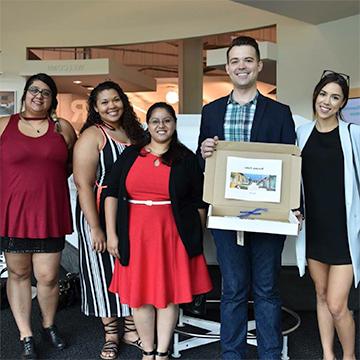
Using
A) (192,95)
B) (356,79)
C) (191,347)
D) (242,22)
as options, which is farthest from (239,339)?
(192,95)

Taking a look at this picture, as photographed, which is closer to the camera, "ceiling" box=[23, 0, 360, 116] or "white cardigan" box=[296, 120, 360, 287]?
"white cardigan" box=[296, 120, 360, 287]

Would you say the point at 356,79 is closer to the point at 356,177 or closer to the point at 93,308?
the point at 356,177

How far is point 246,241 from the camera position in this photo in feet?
6.28

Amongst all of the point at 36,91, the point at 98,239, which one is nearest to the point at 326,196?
the point at 98,239

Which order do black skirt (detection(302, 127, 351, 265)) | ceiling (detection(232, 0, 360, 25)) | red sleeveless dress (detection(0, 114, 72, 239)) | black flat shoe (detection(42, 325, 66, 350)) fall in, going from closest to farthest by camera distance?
1. black skirt (detection(302, 127, 351, 265))
2. red sleeveless dress (detection(0, 114, 72, 239))
3. black flat shoe (detection(42, 325, 66, 350))
4. ceiling (detection(232, 0, 360, 25))

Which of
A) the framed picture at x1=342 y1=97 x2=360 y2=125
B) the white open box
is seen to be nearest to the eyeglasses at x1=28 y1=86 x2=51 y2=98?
the white open box

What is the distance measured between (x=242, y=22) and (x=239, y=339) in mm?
6336

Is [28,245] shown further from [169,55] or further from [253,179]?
[169,55]

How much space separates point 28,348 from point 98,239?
663 millimetres

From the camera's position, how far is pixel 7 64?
30.5 ft

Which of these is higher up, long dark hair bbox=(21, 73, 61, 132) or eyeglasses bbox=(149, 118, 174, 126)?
long dark hair bbox=(21, 73, 61, 132)

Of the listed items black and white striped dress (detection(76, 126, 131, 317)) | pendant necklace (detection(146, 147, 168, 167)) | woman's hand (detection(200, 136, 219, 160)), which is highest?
woman's hand (detection(200, 136, 219, 160))

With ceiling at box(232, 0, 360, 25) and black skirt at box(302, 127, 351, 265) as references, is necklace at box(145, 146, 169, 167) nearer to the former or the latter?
black skirt at box(302, 127, 351, 265)

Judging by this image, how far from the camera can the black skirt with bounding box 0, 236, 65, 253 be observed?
2.15m
